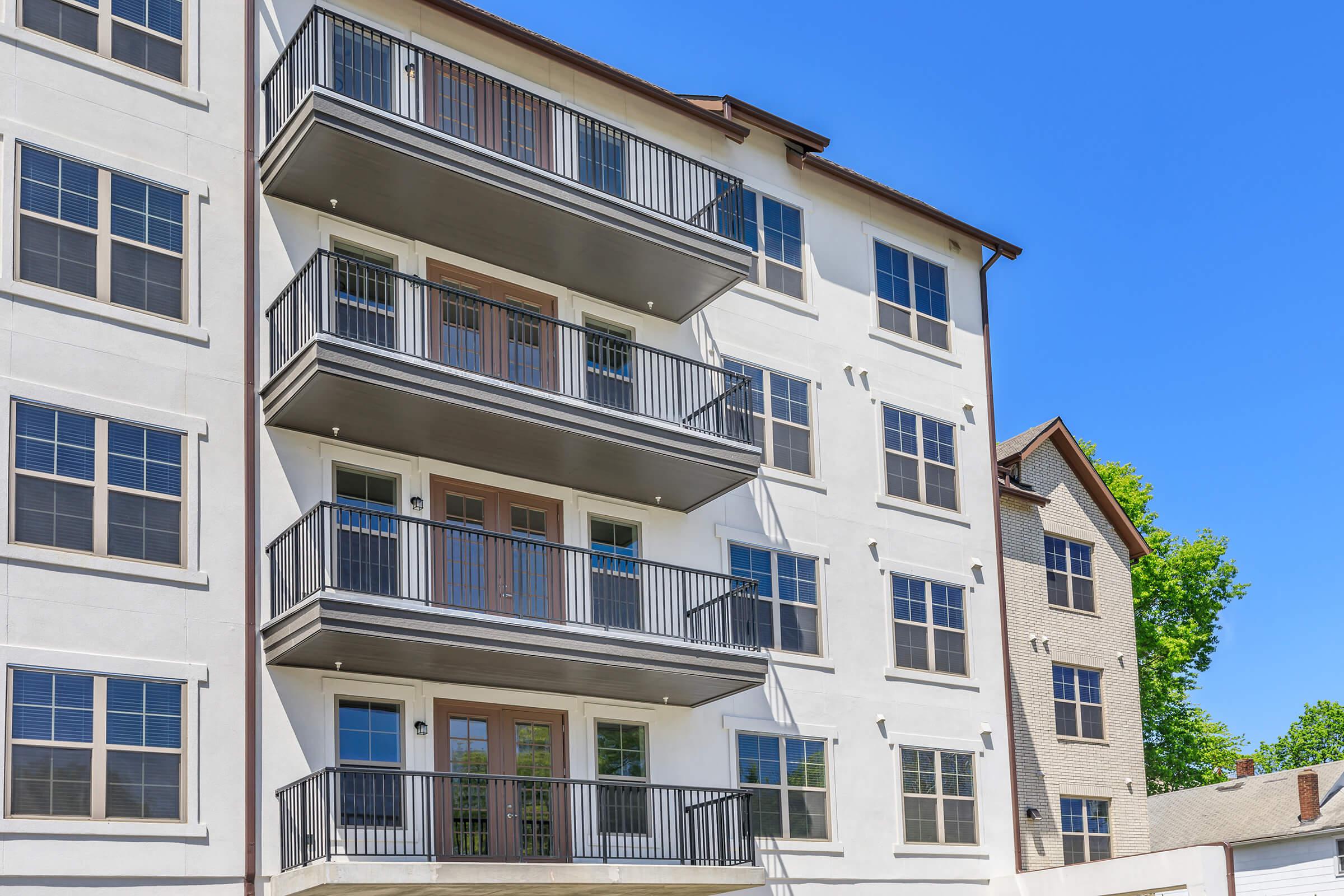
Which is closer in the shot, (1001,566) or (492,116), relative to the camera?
(492,116)

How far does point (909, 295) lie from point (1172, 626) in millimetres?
22992

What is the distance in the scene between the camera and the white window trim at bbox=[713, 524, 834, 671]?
2364 cm

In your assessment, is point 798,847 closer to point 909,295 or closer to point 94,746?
point 909,295

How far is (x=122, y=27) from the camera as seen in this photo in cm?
1895

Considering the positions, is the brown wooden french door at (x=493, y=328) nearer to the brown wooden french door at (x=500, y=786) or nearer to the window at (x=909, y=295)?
the brown wooden french door at (x=500, y=786)

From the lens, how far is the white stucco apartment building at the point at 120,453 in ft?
53.6

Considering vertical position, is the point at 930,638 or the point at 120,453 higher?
the point at 120,453

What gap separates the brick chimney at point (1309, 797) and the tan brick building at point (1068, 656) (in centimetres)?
1100

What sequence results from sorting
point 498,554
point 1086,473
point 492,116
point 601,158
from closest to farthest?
1. point 498,554
2. point 492,116
3. point 601,158
4. point 1086,473

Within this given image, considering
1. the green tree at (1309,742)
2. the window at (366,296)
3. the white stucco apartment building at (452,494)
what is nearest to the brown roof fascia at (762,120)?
the white stucco apartment building at (452,494)

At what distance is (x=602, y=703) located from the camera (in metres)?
21.5

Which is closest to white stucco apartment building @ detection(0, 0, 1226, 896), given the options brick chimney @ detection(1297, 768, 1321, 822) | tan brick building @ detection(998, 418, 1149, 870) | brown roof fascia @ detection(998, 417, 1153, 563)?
tan brick building @ detection(998, 418, 1149, 870)

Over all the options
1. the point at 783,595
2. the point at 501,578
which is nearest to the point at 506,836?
the point at 501,578

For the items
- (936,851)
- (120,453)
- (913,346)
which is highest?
(913,346)
